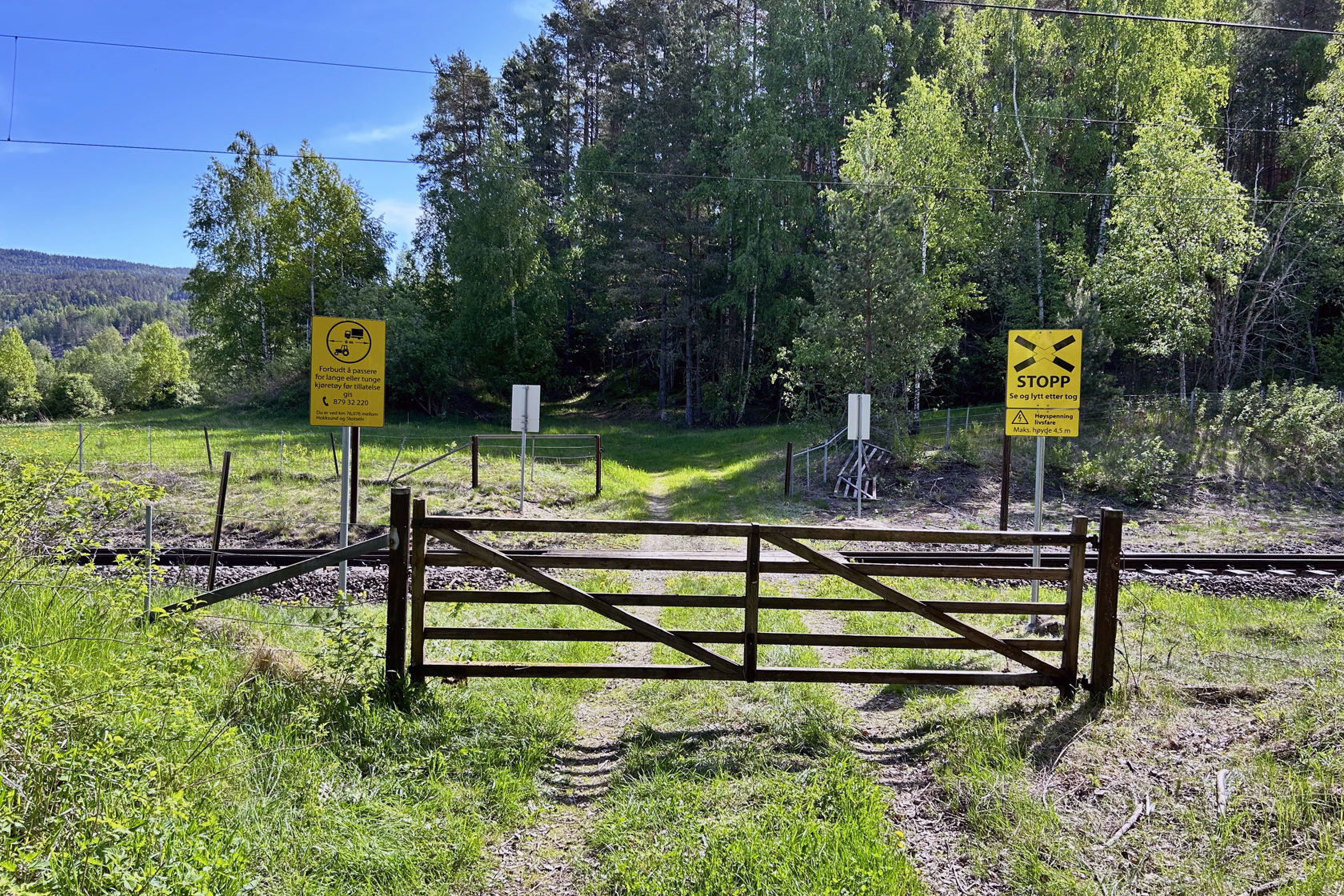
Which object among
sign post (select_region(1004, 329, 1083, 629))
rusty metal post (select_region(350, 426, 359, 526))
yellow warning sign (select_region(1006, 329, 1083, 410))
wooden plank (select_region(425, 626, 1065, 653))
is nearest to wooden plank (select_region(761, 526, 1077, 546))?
wooden plank (select_region(425, 626, 1065, 653))

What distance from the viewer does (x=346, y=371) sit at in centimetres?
870

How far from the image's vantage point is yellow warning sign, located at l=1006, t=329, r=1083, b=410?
7.88m

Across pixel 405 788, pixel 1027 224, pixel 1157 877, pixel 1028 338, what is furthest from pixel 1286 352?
pixel 405 788

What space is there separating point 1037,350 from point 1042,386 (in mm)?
394

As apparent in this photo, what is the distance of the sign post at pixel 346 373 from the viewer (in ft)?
28.2

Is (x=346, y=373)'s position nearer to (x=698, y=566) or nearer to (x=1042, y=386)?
(x=698, y=566)

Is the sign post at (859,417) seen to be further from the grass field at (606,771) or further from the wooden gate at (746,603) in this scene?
the wooden gate at (746,603)

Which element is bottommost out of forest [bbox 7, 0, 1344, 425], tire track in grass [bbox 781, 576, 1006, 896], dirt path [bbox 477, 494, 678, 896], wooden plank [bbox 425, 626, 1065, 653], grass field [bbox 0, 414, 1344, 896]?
dirt path [bbox 477, 494, 678, 896]

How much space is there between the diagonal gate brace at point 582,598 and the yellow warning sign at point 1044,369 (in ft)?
16.1

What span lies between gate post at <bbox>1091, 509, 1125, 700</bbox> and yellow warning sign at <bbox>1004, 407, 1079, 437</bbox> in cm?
286

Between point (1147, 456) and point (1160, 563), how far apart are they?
8249 mm

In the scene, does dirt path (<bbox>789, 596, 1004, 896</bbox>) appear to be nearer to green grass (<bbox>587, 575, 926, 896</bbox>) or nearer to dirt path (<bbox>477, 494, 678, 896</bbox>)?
green grass (<bbox>587, 575, 926, 896</bbox>)

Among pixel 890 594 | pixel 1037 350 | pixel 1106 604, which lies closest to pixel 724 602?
pixel 890 594

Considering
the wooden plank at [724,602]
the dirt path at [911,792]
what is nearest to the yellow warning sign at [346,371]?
the wooden plank at [724,602]
